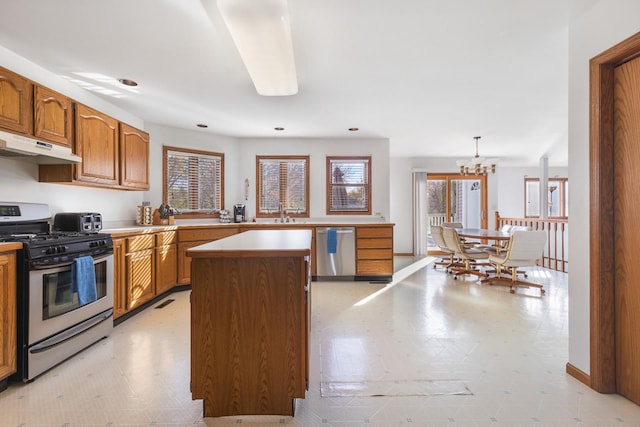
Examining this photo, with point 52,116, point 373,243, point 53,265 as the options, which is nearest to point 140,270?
point 53,265

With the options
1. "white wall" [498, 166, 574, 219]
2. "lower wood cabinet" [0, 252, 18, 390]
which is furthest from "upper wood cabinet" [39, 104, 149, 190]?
"white wall" [498, 166, 574, 219]

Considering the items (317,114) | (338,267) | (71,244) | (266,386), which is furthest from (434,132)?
(71,244)

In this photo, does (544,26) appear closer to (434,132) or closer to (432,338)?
(432,338)

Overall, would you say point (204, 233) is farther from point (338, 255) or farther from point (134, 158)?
point (338, 255)

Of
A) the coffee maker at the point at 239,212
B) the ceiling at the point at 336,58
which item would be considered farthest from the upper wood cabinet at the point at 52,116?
the coffee maker at the point at 239,212

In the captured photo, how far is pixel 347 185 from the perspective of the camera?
529cm

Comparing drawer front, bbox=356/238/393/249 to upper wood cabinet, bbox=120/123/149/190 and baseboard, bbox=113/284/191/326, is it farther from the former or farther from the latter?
upper wood cabinet, bbox=120/123/149/190

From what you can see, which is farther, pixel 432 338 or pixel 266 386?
pixel 432 338

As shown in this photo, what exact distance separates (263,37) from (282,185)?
353 centimetres

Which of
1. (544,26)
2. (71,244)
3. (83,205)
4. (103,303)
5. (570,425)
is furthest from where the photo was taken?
(83,205)

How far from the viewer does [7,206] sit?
2365 mm

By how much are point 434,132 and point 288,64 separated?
351 cm

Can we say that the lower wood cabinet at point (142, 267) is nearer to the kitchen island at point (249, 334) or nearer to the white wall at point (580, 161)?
the kitchen island at point (249, 334)

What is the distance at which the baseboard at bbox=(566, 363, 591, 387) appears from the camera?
1.88 meters
